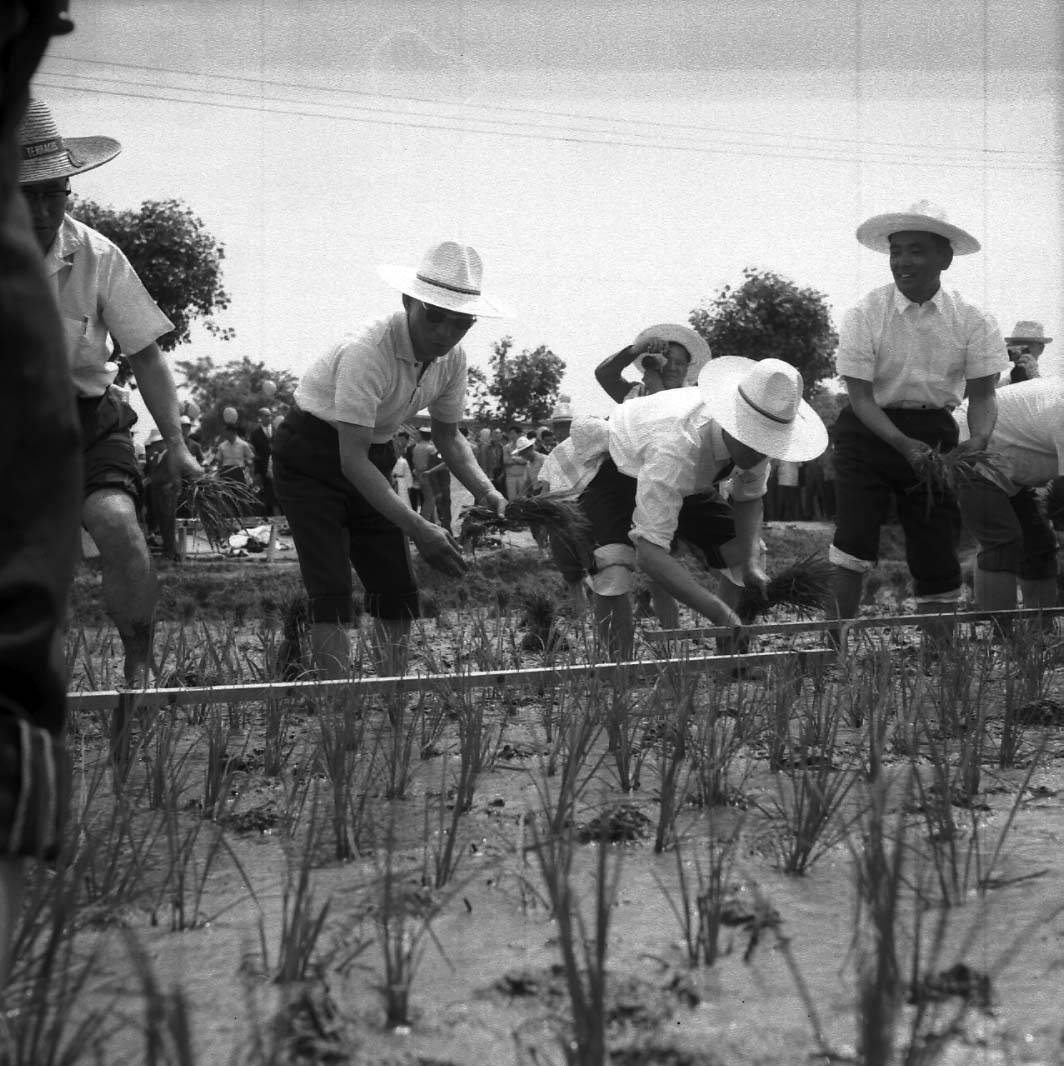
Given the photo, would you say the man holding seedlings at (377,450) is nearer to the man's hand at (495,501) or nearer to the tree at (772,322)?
the man's hand at (495,501)

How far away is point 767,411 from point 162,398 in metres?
1.81

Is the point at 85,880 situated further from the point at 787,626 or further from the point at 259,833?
the point at 787,626

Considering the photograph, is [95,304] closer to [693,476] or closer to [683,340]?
[693,476]

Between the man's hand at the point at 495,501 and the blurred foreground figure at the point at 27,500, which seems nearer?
the blurred foreground figure at the point at 27,500

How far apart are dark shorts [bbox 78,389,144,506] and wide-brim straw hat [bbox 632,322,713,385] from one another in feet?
10.9

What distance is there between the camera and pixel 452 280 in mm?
3816

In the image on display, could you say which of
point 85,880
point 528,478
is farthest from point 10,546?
point 528,478

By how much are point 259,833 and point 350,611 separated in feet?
5.89

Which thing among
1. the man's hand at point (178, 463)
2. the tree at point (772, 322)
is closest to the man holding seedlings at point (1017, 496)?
the man's hand at point (178, 463)

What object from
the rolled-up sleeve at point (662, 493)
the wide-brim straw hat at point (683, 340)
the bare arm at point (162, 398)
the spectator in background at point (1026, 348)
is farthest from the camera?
the spectator in background at point (1026, 348)

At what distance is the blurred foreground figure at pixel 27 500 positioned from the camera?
98cm

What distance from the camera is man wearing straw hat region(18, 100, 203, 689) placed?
2.91 metres

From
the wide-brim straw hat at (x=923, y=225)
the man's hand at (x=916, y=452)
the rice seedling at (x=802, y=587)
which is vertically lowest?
the rice seedling at (x=802, y=587)

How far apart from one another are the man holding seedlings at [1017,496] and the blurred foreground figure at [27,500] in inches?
157
